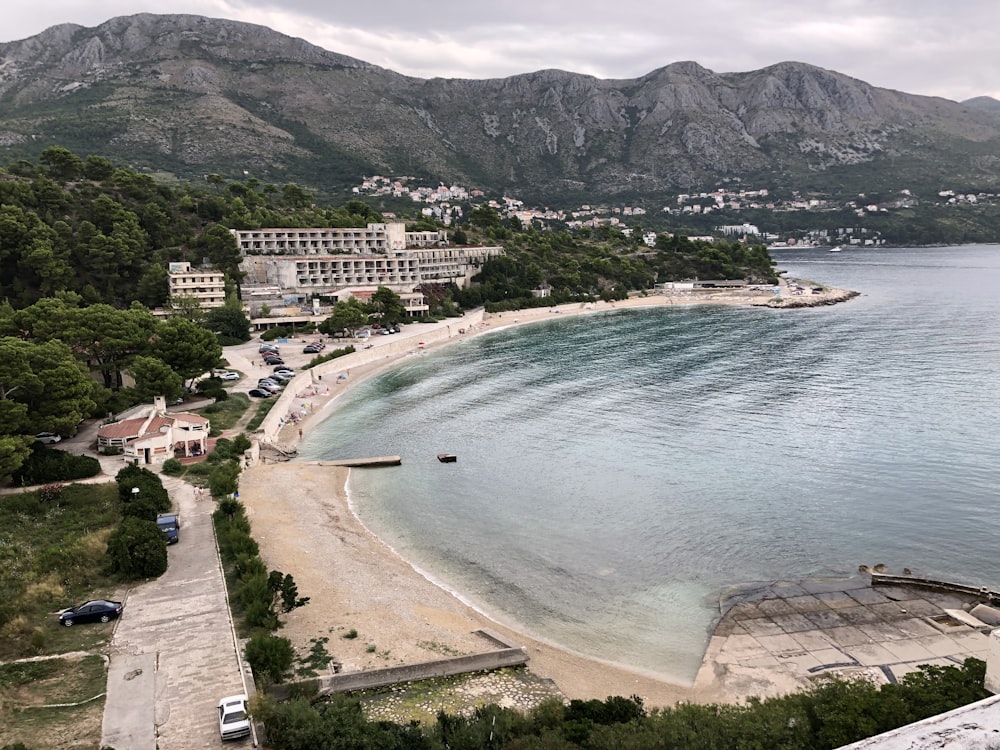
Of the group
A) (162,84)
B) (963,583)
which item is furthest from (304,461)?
(162,84)

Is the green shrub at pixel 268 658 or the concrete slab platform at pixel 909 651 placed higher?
the green shrub at pixel 268 658

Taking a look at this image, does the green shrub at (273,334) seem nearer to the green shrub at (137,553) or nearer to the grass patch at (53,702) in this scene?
the green shrub at (137,553)

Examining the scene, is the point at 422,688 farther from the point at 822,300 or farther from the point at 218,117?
the point at 218,117

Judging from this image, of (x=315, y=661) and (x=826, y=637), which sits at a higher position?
(x=315, y=661)

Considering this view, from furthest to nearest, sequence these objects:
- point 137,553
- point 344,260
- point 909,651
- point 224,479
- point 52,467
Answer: point 344,260
point 224,479
point 52,467
point 137,553
point 909,651

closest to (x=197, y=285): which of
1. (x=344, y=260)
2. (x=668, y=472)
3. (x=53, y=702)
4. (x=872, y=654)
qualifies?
(x=344, y=260)

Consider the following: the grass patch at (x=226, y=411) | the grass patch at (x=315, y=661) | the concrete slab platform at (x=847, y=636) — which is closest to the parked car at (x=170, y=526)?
the grass patch at (x=315, y=661)

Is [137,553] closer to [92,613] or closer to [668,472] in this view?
[92,613]
